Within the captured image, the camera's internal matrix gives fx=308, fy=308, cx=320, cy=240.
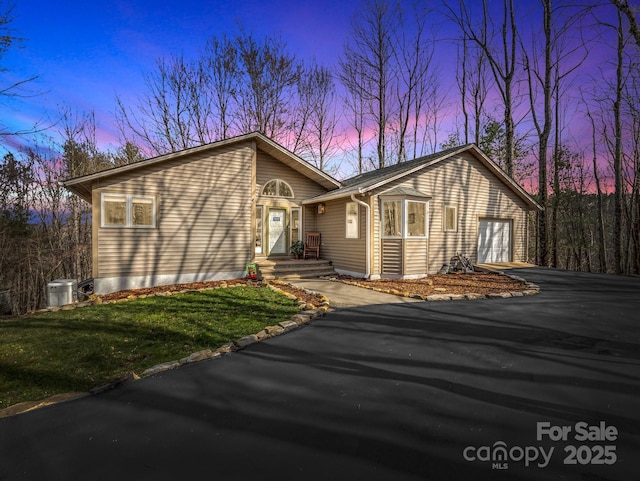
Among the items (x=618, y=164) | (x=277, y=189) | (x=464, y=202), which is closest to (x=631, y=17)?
(x=464, y=202)

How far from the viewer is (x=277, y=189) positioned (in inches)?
453

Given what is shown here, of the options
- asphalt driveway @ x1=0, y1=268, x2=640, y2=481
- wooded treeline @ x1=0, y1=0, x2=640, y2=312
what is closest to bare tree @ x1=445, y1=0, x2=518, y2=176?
wooded treeline @ x1=0, y1=0, x2=640, y2=312

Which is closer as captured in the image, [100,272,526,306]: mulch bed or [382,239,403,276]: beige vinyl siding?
[100,272,526,306]: mulch bed

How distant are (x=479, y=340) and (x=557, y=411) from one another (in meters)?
1.77

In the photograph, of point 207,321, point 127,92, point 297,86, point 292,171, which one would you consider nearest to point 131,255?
point 207,321

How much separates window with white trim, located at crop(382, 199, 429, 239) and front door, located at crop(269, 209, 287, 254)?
3.81 m

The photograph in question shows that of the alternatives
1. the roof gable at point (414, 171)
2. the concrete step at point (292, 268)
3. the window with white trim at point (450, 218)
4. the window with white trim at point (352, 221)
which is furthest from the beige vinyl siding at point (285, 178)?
the window with white trim at point (450, 218)

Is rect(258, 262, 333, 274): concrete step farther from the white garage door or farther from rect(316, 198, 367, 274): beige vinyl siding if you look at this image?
the white garage door

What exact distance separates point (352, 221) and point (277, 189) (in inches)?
123

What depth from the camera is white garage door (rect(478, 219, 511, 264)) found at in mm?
13086

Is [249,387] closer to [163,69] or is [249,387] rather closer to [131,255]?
[131,255]

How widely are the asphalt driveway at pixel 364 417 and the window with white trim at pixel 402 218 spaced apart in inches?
238

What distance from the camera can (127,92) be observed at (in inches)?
615

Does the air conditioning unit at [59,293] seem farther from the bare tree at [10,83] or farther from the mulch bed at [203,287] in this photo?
the bare tree at [10,83]
